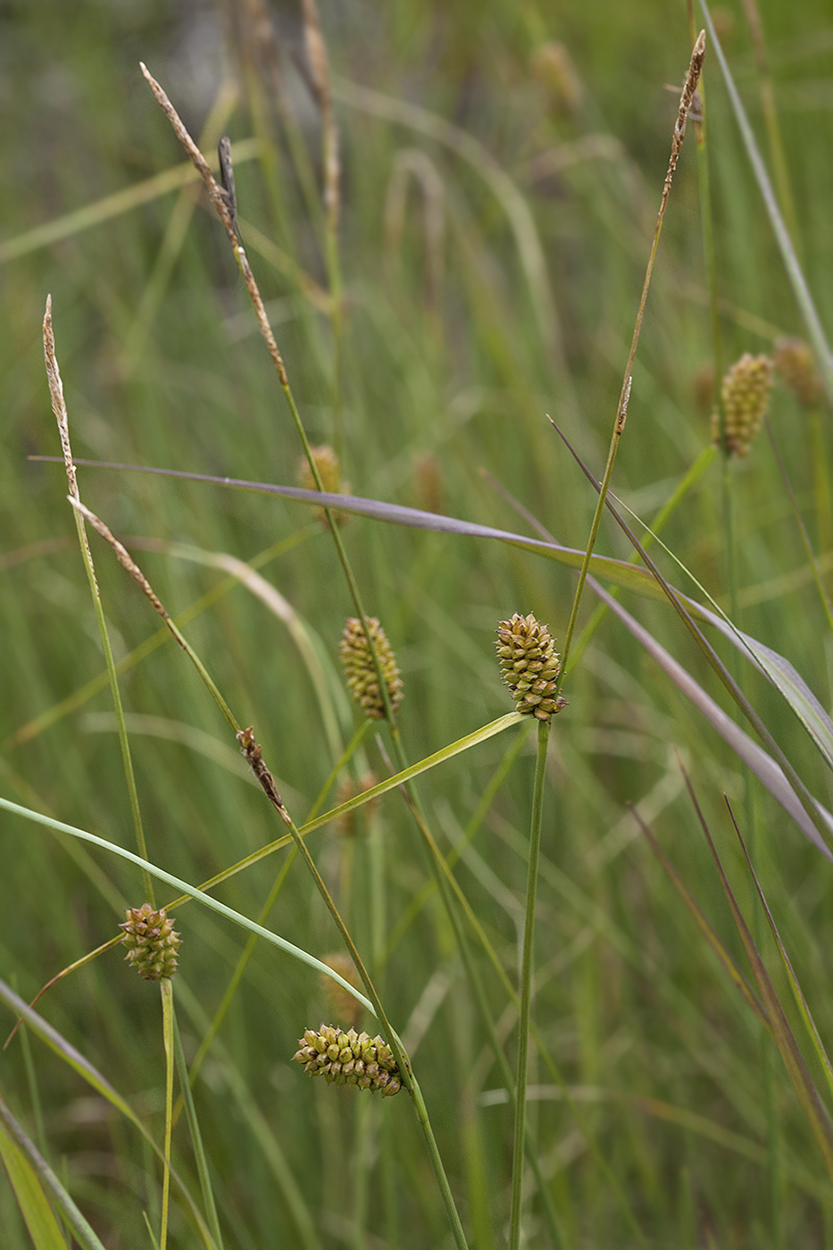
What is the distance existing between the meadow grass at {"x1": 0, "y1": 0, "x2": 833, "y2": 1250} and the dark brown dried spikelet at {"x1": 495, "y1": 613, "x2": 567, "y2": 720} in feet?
0.10

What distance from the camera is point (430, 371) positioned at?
4.21 feet

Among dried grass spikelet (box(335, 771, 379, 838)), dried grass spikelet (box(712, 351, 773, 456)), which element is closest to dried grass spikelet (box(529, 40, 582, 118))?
dried grass spikelet (box(712, 351, 773, 456))

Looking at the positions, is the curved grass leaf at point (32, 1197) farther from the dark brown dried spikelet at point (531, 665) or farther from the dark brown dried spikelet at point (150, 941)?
the dark brown dried spikelet at point (531, 665)

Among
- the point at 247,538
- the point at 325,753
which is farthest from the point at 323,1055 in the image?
the point at 247,538

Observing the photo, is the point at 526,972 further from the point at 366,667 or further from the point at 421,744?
the point at 421,744

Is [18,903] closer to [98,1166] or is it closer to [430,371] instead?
[98,1166]

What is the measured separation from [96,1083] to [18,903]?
2.85 ft

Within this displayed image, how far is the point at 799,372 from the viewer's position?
782 millimetres

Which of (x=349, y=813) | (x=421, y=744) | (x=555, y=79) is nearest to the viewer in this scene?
(x=349, y=813)

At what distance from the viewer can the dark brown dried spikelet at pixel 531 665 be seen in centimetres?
31

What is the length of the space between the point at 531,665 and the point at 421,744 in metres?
0.76

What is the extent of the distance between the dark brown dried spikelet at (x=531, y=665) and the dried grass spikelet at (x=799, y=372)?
0.55 metres

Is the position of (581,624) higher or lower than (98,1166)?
higher

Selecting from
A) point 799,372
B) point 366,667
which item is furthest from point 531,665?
point 799,372
